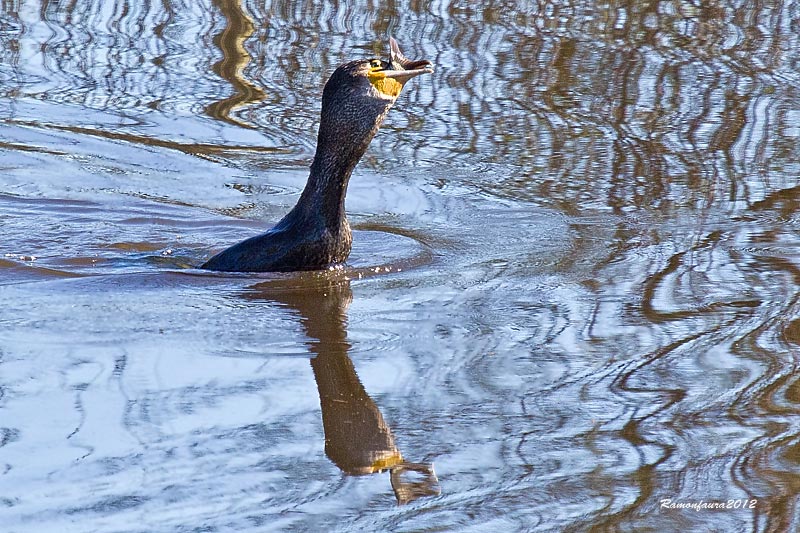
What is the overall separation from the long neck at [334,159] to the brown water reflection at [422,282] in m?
0.31

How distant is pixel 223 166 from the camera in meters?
6.94

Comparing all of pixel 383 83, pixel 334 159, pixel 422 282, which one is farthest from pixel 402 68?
pixel 422 282

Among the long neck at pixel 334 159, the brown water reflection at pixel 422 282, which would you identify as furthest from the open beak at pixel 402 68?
the brown water reflection at pixel 422 282

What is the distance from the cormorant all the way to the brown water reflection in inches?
8.2

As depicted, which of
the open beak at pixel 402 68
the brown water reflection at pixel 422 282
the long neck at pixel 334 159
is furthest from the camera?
the long neck at pixel 334 159

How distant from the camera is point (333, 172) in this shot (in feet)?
16.5

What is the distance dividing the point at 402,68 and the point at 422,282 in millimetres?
814

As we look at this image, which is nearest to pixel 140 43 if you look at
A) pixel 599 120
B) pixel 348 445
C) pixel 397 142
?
pixel 397 142

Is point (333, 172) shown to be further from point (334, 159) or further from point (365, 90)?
point (365, 90)

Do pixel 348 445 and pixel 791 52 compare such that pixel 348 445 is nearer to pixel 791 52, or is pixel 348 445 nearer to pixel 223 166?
pixel 223 166

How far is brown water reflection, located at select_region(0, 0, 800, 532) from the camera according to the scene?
3.05 meters

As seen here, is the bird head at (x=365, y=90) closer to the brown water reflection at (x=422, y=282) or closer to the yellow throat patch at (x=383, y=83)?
the yellow throat patch at (x=383, y=83)

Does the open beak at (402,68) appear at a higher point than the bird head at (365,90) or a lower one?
higher

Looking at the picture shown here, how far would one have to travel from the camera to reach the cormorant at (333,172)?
4.86 m
